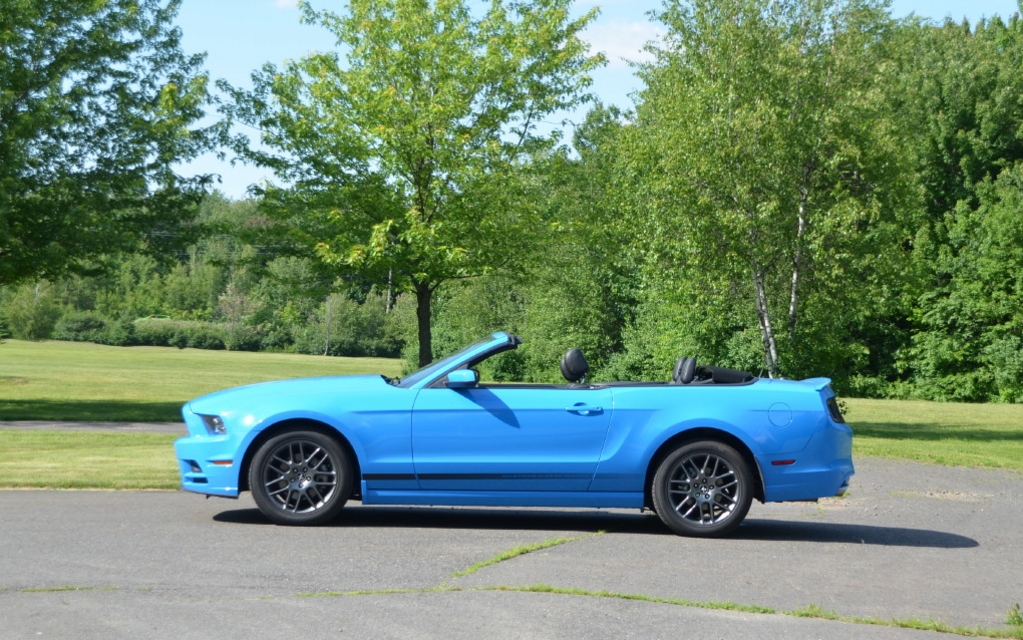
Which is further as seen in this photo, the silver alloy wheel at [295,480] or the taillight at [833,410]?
the taillight at [833,410]

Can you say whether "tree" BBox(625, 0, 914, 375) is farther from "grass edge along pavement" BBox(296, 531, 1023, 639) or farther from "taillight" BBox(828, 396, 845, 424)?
"grass edge along pavement" BBox(296, 531, 1023, 639)

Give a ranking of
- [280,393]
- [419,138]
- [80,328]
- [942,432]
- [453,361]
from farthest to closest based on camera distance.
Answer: [80,328]
[942,432]
[419,138]
[453,361]
[280,393]

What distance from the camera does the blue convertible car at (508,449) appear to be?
28.6 ft

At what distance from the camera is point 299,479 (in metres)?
8.72

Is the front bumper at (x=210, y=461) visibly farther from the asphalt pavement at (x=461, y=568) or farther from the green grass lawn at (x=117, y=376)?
the green grass lawn at (x=117, y=376)

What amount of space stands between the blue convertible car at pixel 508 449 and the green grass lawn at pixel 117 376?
16181 mm

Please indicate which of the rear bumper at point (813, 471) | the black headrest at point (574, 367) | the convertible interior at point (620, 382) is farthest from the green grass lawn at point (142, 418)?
the rear bumper at point (813, 471)

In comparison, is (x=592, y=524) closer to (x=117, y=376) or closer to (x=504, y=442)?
(x=504, y=442)

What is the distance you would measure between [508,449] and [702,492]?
1.43 metres

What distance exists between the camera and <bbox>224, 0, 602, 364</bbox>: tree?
2339cm

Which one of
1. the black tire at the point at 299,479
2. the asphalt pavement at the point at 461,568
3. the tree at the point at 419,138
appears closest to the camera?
the asphalt pavement at the point at 461,568

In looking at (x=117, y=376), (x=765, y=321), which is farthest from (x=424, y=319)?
(x=117, y=376)

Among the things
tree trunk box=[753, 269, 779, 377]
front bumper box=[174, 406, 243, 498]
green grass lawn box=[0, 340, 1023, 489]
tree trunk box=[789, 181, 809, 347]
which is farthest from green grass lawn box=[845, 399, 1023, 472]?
front bumper box=[174, 406, 243, 498]

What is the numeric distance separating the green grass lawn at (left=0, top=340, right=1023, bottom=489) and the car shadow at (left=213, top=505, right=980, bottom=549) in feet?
8.88
